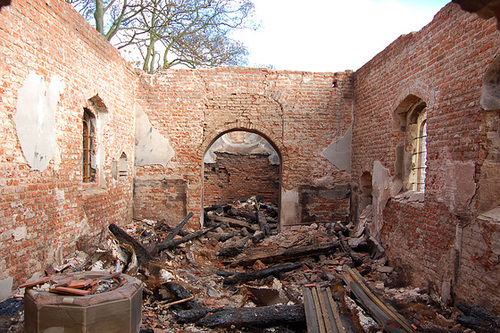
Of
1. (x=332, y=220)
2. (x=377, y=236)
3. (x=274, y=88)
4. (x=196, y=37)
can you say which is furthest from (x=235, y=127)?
(x=196, y=37)

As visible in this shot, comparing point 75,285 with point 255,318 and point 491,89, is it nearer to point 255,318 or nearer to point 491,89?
point 255,318

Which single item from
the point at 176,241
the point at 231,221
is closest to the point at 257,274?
the point at 176,241

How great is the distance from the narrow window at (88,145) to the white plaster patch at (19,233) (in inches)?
90.7

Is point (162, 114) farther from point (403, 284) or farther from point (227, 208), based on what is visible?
point (403, 284)

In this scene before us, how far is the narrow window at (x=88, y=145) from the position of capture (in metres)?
6.62

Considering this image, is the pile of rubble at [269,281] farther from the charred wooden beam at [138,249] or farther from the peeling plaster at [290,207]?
the peeling plaster at [290,207]

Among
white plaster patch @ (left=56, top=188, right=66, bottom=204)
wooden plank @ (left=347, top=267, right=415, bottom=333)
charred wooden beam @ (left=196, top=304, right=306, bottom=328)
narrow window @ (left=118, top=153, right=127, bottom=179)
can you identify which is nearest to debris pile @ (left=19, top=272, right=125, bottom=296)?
charred wooden beam @ (left=196, top=304, right=306, bottom=328)

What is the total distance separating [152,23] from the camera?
13.0 meters

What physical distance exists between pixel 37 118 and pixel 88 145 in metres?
2.09

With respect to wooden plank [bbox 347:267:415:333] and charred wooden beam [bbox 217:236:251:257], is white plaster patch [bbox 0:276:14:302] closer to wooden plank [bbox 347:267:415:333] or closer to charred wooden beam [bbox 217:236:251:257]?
charred wooden beam [bbox 217:236:251:257]

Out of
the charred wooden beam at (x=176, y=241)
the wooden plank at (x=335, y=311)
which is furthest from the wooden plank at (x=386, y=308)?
the charred wooden beam at (x=176, y=241)

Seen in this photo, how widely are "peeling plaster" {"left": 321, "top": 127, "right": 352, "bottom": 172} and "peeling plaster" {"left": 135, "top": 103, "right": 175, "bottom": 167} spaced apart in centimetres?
415

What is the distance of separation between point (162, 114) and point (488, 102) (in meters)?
7.01

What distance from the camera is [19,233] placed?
426 cm
